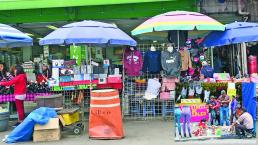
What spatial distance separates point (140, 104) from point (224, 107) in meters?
3.57

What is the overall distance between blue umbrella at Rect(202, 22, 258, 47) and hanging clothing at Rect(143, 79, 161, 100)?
237cm

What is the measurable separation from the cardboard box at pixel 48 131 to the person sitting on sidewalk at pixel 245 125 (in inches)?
158

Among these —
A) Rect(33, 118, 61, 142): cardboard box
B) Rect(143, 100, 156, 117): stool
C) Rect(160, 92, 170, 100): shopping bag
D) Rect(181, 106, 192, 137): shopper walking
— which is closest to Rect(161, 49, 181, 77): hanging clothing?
Rect(160, 92, 170, 100): shopping bag

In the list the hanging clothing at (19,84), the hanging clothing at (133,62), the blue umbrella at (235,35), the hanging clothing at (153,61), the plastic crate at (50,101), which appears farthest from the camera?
the hanging clothing at (133,62)

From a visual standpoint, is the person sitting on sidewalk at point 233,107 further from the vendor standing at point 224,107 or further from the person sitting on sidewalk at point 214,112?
the person sitting on sidewalk at point 214,112

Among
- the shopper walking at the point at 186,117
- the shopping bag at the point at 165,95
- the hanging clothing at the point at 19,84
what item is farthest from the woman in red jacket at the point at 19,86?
the shopper walking at the point at 186,117

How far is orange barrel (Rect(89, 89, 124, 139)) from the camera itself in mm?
10250

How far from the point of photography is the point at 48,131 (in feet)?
34.2

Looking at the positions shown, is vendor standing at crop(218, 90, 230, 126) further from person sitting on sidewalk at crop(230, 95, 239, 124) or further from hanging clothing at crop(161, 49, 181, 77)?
hanging clothing at crop(161, 49, 181, 77)

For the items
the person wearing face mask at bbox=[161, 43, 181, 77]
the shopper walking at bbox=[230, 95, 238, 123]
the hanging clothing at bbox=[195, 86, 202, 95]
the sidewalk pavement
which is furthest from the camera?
the person wearing face mask at bbox=[161, 43, 181, 77]

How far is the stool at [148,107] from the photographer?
13.3 m

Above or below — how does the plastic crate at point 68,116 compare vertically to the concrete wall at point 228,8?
below

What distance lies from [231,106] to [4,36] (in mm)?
5653

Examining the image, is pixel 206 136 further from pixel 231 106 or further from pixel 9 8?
pixel 9 8
